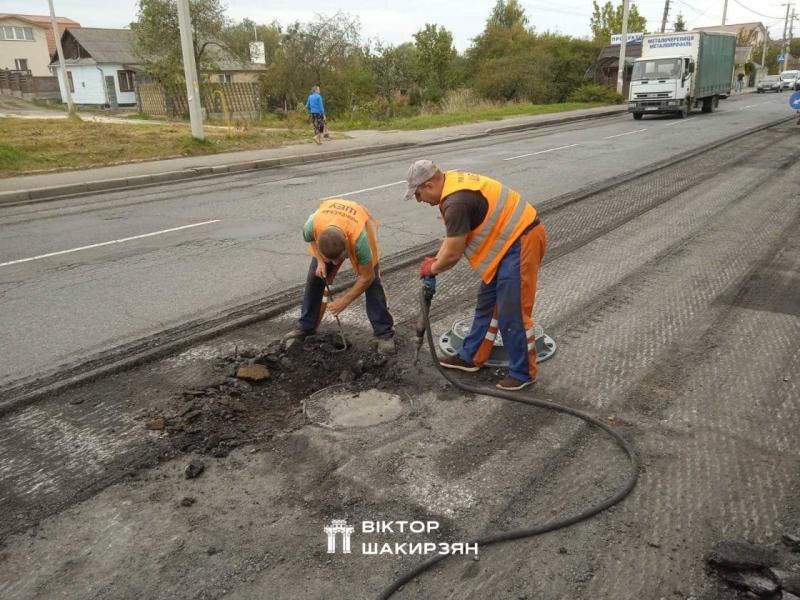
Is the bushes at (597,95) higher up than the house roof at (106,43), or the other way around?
the house roof at (106,43)

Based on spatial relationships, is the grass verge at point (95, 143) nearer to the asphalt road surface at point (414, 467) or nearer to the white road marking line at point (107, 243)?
the white road marking line at point (107, 243)

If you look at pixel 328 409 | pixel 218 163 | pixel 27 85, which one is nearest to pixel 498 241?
pixel 328 409

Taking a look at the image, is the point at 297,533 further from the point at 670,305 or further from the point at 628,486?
the point at 670,305

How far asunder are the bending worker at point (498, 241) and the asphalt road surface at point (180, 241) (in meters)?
2.62

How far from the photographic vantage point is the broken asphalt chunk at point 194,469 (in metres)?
3.41

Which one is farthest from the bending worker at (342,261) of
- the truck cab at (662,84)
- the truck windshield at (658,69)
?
the truck windshield at (658,69)

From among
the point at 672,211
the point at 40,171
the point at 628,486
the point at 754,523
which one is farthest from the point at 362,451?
the point at 40,171

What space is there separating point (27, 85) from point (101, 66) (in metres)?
8.66

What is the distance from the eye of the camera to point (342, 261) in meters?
4.74

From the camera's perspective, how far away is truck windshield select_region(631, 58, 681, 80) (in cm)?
2631

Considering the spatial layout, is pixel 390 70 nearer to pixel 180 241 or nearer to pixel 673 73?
pixel 673 73

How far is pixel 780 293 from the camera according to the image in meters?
6.09

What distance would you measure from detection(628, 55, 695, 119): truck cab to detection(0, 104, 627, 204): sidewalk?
16.9ft

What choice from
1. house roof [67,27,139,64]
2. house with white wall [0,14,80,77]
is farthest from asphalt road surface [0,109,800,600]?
house with white wall [0,14,80,77]
